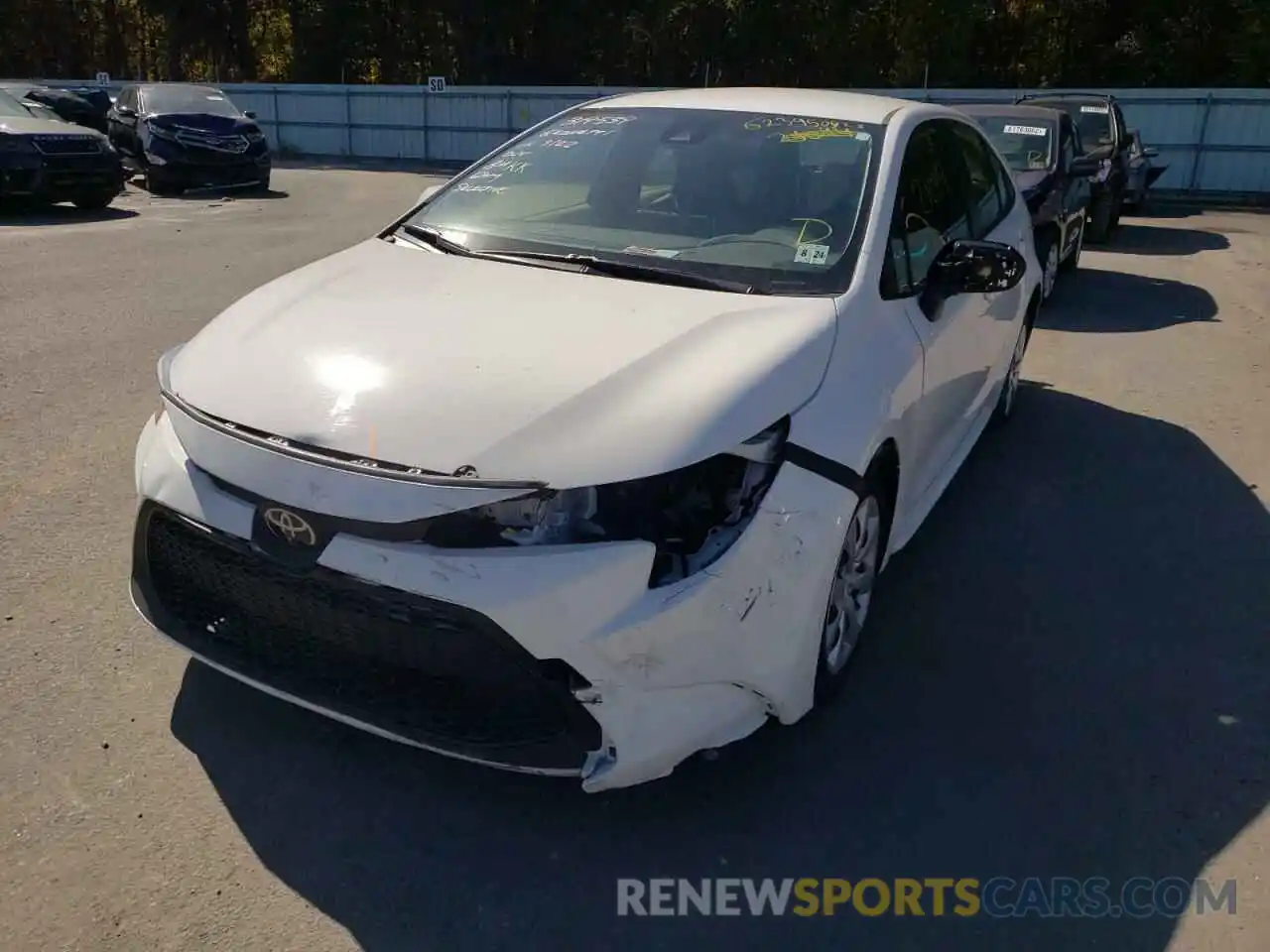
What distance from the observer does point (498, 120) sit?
2516 centimetres

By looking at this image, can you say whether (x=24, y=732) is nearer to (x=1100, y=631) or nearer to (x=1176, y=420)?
(x=1100, y=631)

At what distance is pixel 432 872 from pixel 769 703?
90cm

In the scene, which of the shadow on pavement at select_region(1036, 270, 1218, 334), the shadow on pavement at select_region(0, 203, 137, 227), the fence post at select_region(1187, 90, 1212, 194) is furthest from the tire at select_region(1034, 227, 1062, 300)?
the fence post at select_region(1187, 90, 1212, 194)

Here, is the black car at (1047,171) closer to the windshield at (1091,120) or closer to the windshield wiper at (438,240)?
the windshield at (1091,120)

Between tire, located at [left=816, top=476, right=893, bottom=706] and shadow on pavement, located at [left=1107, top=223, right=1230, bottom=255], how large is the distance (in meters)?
11.2

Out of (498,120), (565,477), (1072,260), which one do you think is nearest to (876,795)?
(565,477)

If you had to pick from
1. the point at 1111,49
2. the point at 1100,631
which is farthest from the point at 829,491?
the point at 1111,49

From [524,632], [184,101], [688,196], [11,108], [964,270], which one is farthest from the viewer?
[184,101]

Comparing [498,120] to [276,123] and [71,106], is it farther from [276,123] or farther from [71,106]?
[71,106]

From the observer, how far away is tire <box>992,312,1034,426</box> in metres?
5.62

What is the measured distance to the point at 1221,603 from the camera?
4.06 metres

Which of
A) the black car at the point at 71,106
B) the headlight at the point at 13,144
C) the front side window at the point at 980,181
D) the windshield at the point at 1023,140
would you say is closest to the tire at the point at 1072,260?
the windshield at the point at 1023,140

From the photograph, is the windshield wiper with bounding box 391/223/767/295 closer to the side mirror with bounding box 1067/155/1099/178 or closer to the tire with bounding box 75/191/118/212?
the side mirror with bounding box 1067/155/1099/178

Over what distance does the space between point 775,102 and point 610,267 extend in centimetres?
125
